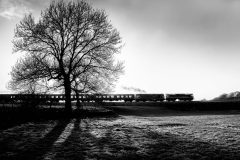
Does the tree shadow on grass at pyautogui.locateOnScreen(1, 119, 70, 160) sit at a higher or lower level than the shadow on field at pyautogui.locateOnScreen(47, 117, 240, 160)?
higher

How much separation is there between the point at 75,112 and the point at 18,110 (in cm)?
514

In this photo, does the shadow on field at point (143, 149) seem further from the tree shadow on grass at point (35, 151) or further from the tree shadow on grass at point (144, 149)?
the tree shadow on grass at point (35, 151)

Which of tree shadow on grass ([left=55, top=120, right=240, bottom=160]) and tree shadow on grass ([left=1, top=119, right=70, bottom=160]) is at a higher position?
tree shadow on grass ([left=1, top=119, right=70, bottom=160])

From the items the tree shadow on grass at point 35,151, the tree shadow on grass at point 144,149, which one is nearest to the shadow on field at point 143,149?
the tree shadow on grass at point 144,149

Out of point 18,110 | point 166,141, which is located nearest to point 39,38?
point 18,110

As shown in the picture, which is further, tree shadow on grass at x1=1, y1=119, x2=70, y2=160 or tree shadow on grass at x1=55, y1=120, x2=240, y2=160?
tree shadow on grass at x1=55, y1=120, x2=240, y2=160

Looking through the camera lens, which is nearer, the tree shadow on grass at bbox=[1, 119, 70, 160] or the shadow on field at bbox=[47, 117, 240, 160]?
the tree shadow on grass at bbox=[1, 119, 70, 160]

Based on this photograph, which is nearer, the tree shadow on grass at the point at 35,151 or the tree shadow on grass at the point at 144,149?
the tree shadow on grass at the point at 35,151

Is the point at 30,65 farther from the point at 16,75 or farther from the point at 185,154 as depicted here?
the point at 185,154

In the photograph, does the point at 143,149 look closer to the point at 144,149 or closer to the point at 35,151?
the point at 144,149

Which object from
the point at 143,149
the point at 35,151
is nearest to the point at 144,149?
the point at 143,149

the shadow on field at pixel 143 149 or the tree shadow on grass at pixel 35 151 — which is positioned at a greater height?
the tree shadow on grass at pixel 35 151

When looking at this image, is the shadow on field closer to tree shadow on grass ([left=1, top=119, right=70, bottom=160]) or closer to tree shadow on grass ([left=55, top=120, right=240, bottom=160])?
tree shadow on grass ([left=55, top=120, right=240, bottom=160])

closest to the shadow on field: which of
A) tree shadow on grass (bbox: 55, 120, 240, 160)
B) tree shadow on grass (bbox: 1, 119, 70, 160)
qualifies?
tree shadow on grass (bbox: 55, 120, 240, 160)
